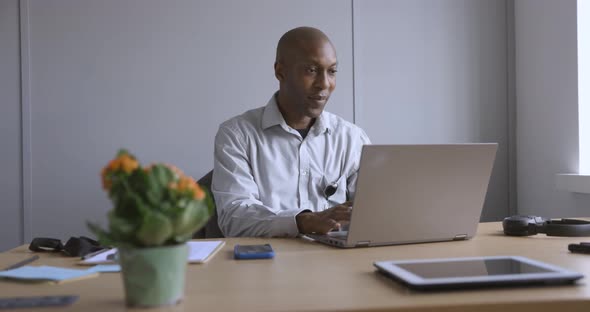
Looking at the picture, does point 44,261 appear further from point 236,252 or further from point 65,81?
point 65,81

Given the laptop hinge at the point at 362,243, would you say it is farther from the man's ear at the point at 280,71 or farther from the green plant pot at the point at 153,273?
the man's ear at the point at 280,71

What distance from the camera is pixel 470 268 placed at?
90cm

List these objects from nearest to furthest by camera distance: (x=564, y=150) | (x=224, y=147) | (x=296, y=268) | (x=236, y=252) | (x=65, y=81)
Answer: (x=296, y=268)
(x=236, y=252)
(x=224, y=147)
(x=564, y=150)
(x=65, y=81)

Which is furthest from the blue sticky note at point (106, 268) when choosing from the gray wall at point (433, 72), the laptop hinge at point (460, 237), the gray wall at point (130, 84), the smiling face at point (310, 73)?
the gray wall at point (433, 72)

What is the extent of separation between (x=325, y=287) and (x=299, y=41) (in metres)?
1.38

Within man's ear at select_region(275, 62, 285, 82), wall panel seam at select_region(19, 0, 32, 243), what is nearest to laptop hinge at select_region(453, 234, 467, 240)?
man's ear at select_region(275, 62, 285, 82)

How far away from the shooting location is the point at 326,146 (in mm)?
2090

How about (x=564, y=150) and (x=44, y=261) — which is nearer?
(x=44, y=261)

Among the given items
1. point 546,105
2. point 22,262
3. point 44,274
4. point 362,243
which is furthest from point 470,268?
point 546,105

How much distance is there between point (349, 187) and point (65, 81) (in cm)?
169

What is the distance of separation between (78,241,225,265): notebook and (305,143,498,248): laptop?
0.29m

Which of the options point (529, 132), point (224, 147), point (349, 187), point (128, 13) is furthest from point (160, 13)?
point (529, 132)

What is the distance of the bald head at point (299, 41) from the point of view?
6.71ft

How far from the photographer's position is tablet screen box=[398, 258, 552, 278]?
85 cm
